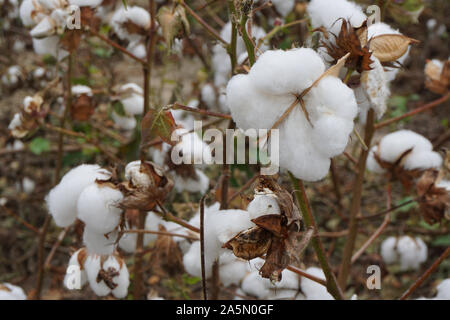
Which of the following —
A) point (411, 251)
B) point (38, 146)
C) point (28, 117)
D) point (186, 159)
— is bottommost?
point (411, 251)

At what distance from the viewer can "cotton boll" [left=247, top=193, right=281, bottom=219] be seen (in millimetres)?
913

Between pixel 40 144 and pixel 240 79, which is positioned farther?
pixel 40 144

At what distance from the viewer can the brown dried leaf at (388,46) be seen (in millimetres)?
992

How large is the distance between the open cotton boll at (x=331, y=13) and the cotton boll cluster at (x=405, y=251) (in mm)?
1535

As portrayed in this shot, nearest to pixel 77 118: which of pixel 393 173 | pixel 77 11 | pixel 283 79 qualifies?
pixel 77 11

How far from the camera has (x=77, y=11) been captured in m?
1.55

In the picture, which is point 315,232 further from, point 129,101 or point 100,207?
point 129,101

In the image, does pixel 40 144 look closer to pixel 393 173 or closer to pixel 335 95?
pixel 393 173

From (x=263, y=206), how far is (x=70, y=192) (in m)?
0.50

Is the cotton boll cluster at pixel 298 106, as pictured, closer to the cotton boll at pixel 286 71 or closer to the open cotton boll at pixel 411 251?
the cotton boll at pixel 286 71

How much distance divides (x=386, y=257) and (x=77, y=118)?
157 cm

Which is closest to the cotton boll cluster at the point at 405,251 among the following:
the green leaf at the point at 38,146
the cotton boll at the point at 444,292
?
the cotton boll at the point at 444,292

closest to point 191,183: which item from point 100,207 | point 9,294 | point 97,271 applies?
point 97,271

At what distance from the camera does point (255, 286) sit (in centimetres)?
162
